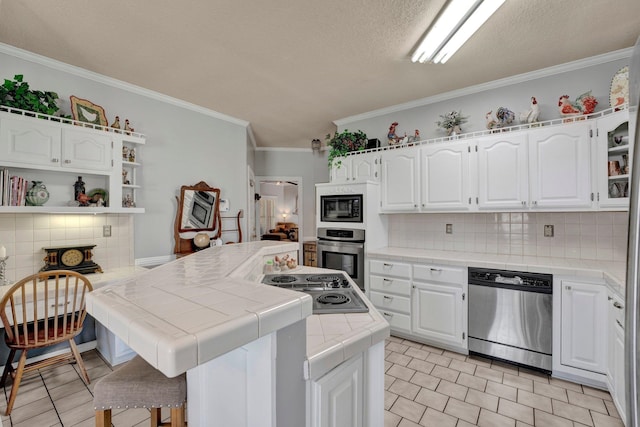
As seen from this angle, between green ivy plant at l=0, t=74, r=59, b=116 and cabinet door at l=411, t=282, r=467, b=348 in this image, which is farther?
cabinet door at l=411, t=282, r=467, b=348

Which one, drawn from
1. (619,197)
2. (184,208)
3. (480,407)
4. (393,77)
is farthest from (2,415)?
(619,197)

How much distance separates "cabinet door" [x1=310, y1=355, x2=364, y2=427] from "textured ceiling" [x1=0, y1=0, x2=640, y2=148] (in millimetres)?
2021

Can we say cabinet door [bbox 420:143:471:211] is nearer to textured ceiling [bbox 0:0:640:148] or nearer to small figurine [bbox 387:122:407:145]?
small figurine [bbox 387:122:407:145]

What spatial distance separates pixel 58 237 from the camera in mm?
2473

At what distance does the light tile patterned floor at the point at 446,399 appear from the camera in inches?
71.8

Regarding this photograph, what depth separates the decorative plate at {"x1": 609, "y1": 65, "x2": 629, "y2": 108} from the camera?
6.97 feet

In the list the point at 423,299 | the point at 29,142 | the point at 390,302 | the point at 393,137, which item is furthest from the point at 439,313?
the point at 29,142

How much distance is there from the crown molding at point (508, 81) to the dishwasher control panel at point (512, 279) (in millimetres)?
1824

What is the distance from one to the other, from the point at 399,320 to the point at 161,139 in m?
3.23

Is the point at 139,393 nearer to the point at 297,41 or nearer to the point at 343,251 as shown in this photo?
the point at 297,41

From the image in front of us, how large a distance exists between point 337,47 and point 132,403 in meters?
2.48

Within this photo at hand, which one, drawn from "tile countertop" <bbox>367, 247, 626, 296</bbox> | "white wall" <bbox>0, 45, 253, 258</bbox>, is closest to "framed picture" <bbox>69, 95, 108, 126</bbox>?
"white wall" <bbox>0, 45, 253, 258</bbox>

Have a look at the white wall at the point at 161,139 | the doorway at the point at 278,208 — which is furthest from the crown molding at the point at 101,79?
the doorway at the point at 278,208

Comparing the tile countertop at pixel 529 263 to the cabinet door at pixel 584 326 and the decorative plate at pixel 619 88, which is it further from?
the decorative plate at pixel 619 88
